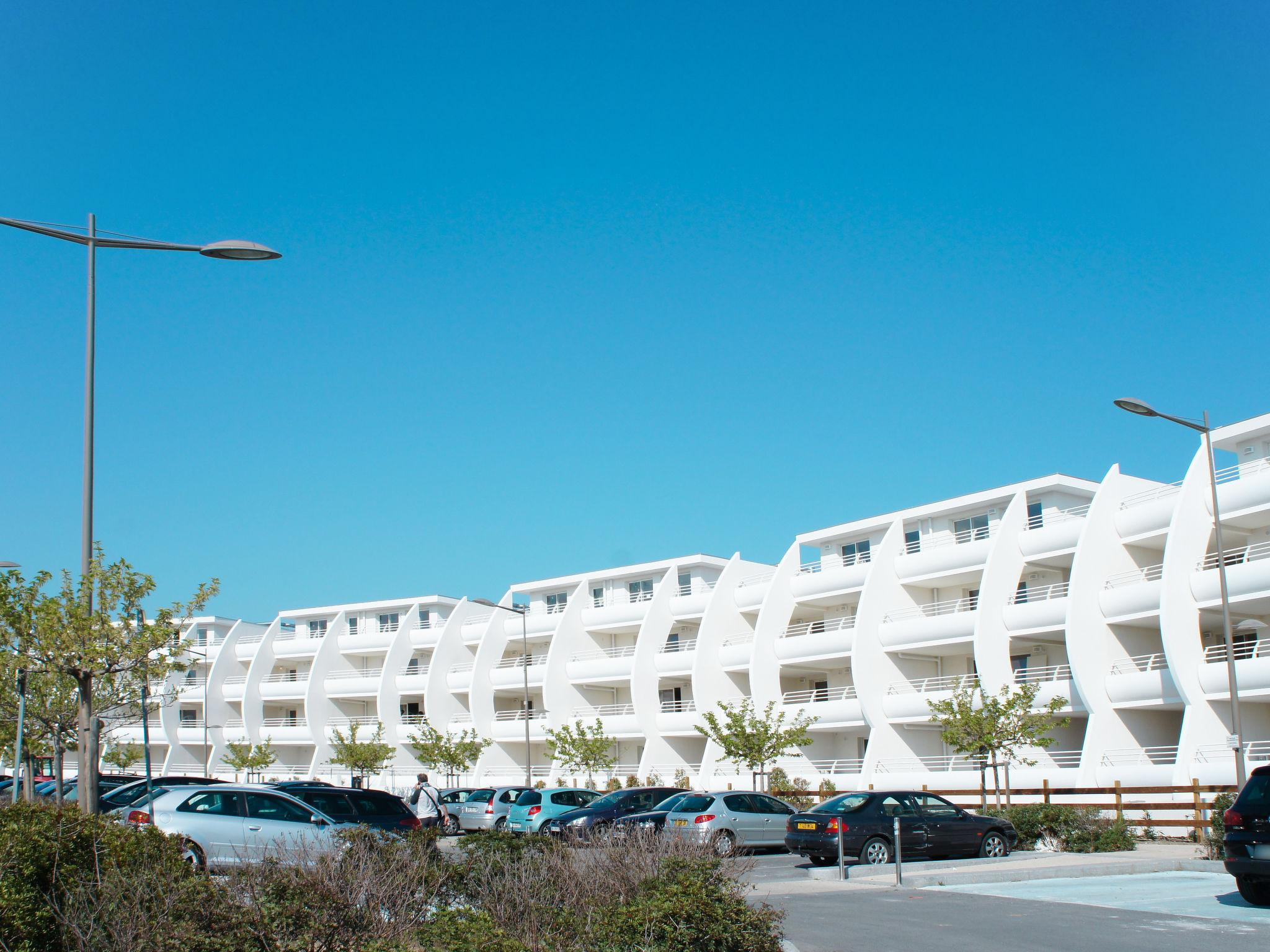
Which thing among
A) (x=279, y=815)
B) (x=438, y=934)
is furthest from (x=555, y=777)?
(x=438, y=934)

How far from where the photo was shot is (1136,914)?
1424 cm

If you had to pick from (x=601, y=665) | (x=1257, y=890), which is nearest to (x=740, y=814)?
(x=1257, y=890)

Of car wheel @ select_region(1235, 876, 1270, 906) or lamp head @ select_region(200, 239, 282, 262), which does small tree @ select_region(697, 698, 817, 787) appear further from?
lamp head @ select_region(200, 239, 282, 262)

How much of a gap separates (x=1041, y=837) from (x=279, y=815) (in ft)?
52.6

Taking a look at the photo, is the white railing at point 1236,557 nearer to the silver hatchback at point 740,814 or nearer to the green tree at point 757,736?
the green tree at point 757,736

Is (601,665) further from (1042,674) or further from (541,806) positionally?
(541,806)

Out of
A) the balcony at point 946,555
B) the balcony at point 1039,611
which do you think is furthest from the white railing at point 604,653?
the balcony at point 1039,611

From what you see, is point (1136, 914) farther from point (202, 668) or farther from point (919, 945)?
point (202, 668)

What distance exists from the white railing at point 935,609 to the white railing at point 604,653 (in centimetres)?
1586

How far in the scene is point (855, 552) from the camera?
51812mm

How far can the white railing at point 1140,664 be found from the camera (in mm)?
37312

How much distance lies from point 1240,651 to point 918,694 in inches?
424

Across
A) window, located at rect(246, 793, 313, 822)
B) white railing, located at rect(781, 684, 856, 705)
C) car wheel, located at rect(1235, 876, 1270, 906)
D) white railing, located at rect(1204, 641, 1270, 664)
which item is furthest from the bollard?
white railing, located at rect(781, 684, 856, 705)

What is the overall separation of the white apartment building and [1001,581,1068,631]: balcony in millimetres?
76
